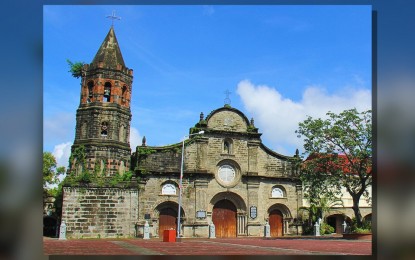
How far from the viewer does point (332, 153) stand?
24.2 meters

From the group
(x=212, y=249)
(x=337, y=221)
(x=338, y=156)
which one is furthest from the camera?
(x=337, y=221)

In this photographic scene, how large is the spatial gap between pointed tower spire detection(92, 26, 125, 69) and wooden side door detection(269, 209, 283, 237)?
13.4 meters

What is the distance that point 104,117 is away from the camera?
28.1m

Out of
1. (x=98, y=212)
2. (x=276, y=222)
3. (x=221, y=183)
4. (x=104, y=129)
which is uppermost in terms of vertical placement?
(x=104, y=129)

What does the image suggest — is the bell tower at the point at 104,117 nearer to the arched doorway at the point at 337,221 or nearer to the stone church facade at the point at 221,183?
the stone church facade at the point at 221,183

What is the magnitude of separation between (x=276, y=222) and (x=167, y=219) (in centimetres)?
731

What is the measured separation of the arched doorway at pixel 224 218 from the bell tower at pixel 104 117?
20.3ft

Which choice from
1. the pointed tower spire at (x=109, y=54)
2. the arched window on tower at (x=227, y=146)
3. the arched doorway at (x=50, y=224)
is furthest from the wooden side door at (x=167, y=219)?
the pointed tower spire at (x=109, y=54)

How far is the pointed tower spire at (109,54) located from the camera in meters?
28.6

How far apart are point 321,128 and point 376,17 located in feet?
58.5

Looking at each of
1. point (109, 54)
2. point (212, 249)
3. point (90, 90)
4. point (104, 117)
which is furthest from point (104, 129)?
point (212, 249)

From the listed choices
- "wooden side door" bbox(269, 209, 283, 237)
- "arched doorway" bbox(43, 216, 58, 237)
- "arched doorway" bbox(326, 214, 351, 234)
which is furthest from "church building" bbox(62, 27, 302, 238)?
"arched doorway" bbox(43, 216, 58, 237)

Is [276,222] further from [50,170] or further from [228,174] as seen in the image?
[50,170]

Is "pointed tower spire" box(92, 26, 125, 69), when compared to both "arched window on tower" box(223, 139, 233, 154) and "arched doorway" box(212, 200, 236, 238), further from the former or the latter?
"arched doorway" box(212, 200, 236, 238)
